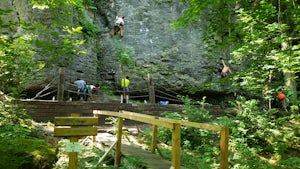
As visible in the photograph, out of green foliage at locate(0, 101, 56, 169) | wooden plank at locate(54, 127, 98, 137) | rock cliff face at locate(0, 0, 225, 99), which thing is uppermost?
rock cliff face at locate(0, 0, 225, 99)

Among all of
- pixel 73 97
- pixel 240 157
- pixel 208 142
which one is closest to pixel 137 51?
pixel 73 97

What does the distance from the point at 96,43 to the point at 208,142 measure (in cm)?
1120

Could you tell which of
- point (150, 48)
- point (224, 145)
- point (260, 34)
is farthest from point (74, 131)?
point (150, 48)

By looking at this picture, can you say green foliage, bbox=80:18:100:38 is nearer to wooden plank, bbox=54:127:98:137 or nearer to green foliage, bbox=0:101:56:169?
green foliage, bbox=0:101:56:169

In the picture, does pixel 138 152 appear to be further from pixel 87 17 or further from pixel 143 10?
pixel 143 10

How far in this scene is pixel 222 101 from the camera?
18.2m

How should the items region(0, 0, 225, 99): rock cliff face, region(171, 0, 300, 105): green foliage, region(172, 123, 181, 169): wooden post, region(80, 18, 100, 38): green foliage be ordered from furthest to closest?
region(0, 0, 225, 99): rock cliff face < region(80, 18, 100, 38): green foliage < region(171, 0, 300, 105): green foliage < region(172, 123, 181, 169): wooden post

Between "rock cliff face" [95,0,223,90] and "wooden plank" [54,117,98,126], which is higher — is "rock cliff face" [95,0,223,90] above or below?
above

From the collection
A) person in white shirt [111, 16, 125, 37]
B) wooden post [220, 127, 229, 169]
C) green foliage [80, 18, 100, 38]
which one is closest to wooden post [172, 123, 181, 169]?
wooden post [220, 127, 229, 169]

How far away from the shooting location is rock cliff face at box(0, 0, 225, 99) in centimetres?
1688

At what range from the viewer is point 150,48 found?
58.6 ft

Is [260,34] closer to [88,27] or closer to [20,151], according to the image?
[20,151]

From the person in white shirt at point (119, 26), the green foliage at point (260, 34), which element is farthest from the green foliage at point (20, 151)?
the person in white shirt at point (119, 26)

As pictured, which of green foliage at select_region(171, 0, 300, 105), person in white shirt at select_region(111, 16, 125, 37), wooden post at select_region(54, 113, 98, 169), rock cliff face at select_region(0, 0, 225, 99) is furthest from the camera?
person in white shirt at select_region(111, 16, 125, 37)
